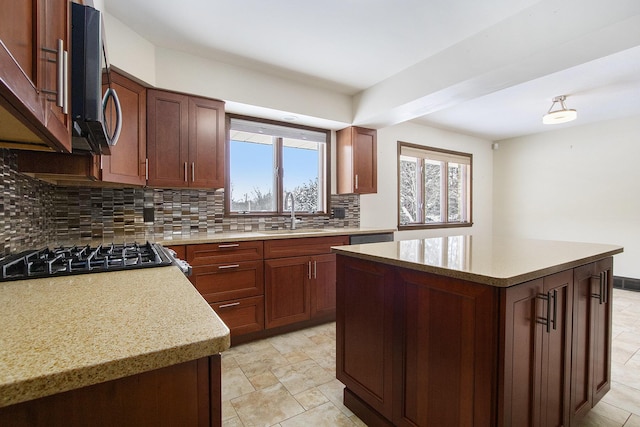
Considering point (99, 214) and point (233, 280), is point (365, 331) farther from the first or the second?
point (99, 214)

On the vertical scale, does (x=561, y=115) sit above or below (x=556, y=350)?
above

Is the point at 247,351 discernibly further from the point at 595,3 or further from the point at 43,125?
the point at 595,3

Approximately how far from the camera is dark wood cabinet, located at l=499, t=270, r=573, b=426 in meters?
1.11

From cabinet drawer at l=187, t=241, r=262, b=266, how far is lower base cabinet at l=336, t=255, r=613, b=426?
1.07 m

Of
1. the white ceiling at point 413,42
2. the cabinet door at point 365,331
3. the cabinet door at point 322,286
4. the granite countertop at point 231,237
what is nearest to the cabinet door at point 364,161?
the white ceiling at point 413,42

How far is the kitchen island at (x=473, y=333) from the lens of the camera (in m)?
1.12

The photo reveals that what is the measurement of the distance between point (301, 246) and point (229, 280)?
0.71m

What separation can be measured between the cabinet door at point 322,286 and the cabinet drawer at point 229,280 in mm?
535

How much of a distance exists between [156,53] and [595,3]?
9.57ft

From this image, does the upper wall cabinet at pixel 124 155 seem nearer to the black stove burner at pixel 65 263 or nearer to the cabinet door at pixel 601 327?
the black stove burner at pixel 65 263

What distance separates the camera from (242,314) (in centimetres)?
259

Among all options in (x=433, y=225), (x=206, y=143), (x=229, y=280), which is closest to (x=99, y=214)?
(x=206, y=143)

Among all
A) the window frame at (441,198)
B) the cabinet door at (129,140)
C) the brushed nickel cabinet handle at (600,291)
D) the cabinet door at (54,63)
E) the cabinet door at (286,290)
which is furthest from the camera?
the window frame at (441,198)

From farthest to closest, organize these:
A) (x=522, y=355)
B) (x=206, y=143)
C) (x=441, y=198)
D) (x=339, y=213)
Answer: (x=441, y=198) → (x=339, y=213) → (x=206, y=143) → (x=522, y=355)
